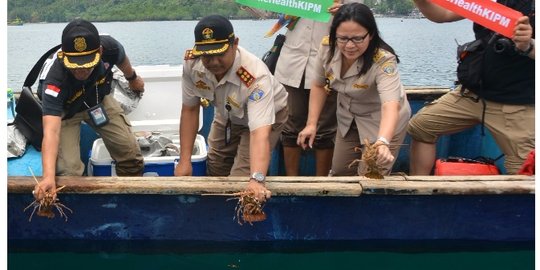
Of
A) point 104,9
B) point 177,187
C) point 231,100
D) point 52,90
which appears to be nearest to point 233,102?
point 231,100

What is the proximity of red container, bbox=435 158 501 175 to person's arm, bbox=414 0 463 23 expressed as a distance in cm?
94

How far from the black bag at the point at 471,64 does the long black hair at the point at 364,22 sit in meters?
0.64

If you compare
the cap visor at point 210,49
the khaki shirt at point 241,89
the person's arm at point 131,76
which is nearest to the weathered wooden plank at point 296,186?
the khaki shirt at point 241,89

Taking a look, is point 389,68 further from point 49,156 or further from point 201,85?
point 49,156

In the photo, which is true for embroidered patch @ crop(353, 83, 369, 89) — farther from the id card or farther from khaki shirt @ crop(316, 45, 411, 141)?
the id card

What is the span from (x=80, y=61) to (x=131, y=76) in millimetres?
1116

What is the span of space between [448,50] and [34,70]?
20.6 m

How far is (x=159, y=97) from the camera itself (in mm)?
5176

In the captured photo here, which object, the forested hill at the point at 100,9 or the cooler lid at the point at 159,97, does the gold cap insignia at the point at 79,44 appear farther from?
the forested hill at the point at 100,9

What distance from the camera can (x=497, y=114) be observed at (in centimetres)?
403

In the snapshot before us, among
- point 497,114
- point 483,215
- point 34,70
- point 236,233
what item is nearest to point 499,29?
point 497,114

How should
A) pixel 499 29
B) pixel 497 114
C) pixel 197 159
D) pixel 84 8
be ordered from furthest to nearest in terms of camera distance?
1. pixel 84 8
2. pixel 197 159
3. pixel 497 114
4. pixel 499 29

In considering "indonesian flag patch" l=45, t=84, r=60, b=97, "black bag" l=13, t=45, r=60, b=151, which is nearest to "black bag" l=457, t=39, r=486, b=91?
"indonesian flag patch" l=45, t=84, r=60, b=97

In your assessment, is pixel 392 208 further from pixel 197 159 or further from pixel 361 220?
pixel 197 159
